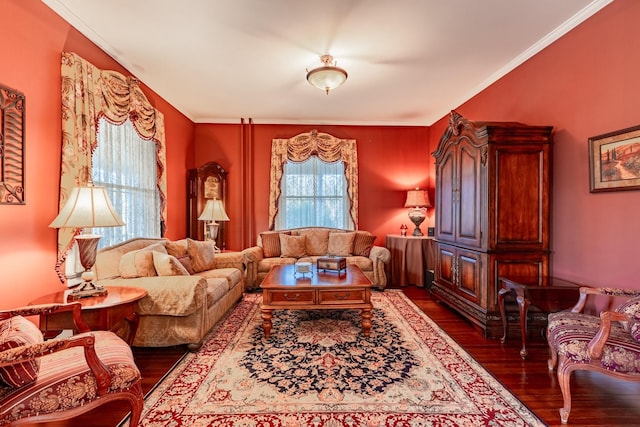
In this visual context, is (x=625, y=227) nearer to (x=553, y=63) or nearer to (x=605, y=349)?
(x=605, y=349)

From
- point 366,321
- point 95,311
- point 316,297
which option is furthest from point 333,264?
point 95,311

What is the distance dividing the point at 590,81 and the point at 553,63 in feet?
1.69

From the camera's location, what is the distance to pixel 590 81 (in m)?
2.50

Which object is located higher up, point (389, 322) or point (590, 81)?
point (590, 81)

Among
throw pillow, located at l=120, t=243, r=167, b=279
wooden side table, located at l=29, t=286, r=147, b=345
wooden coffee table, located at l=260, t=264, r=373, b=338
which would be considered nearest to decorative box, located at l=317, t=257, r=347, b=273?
wooden coffee table, located at l=260, t=264, r=373, b=338

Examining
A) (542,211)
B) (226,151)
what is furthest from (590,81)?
(226,151)

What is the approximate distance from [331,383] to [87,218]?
209 cm

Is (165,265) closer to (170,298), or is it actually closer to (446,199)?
(170,298)

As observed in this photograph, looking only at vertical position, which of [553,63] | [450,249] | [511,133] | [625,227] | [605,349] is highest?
[553,63]

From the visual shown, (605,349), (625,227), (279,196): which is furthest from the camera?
(279,196)

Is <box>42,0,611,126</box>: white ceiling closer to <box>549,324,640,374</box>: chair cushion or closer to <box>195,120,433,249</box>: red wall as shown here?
<box>195,120,433,249</box>: red wall

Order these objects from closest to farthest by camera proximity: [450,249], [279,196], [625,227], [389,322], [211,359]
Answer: [625,227] → [211,359] → [389,322] → [450,249] → [279,196]

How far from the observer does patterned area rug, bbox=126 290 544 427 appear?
178 centimetres

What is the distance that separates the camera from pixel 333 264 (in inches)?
135
